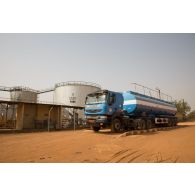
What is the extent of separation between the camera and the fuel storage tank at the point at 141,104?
1401cm

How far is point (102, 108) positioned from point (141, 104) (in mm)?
4729

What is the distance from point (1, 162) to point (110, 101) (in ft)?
26.2

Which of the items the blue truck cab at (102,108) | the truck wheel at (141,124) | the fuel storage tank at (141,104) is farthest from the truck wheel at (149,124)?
the blue truck cab at (102,108)

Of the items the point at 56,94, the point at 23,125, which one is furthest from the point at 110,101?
Answer: the point at 56,94

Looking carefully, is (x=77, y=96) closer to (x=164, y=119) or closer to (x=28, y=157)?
(x=164, y=119)

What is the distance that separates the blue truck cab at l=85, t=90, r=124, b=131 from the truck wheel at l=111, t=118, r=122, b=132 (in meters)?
0.43

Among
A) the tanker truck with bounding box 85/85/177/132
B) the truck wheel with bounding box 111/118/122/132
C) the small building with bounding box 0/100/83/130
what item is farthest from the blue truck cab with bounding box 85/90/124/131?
the small building with bounding box 0/100/83/130

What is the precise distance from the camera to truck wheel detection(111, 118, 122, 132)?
12106mm

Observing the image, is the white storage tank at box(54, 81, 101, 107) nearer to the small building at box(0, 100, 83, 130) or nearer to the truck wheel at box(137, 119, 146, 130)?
the small building at box(0, 100, 83, 130)

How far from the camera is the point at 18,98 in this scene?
3397 cm

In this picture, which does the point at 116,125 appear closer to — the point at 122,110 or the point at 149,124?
the point at 122,110

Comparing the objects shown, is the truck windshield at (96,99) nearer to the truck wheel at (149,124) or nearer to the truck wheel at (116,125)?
the truck wheel at (116,125)
